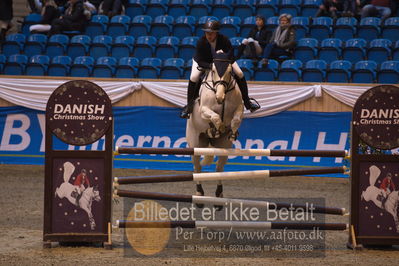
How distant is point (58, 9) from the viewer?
16969mm

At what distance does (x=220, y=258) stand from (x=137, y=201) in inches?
131

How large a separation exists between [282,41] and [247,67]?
1.03 metres

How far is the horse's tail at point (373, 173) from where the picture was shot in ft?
22.2

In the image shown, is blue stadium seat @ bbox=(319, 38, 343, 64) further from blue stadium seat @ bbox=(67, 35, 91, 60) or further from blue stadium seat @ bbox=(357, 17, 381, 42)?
blue stadium seat @ bbox=(67, 35, 91, 60)

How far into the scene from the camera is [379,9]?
14781mm

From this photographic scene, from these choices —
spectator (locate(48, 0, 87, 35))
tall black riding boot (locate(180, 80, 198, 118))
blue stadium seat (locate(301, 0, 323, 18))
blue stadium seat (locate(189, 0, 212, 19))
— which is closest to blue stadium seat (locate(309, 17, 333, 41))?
blue stadium seat (locate(301, 0, 323, 18))

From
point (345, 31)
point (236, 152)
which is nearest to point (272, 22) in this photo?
point (345, 31)

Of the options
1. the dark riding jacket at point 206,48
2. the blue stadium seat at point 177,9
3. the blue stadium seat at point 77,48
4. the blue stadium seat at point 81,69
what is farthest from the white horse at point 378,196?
the blue stadium seat at point 177,9

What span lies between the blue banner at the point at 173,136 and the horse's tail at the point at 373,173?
533cm

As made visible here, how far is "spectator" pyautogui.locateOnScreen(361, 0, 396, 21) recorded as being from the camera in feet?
47.9

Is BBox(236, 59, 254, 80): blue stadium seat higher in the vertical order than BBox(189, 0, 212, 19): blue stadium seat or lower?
lower

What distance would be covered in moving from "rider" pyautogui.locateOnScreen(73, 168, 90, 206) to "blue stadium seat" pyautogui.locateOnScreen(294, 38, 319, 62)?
8.09 metres

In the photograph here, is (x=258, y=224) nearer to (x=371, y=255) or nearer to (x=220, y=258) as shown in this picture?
(x=220, y=258)

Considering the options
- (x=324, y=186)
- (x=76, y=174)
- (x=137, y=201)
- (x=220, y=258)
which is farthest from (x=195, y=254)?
(x=324, y=186)
